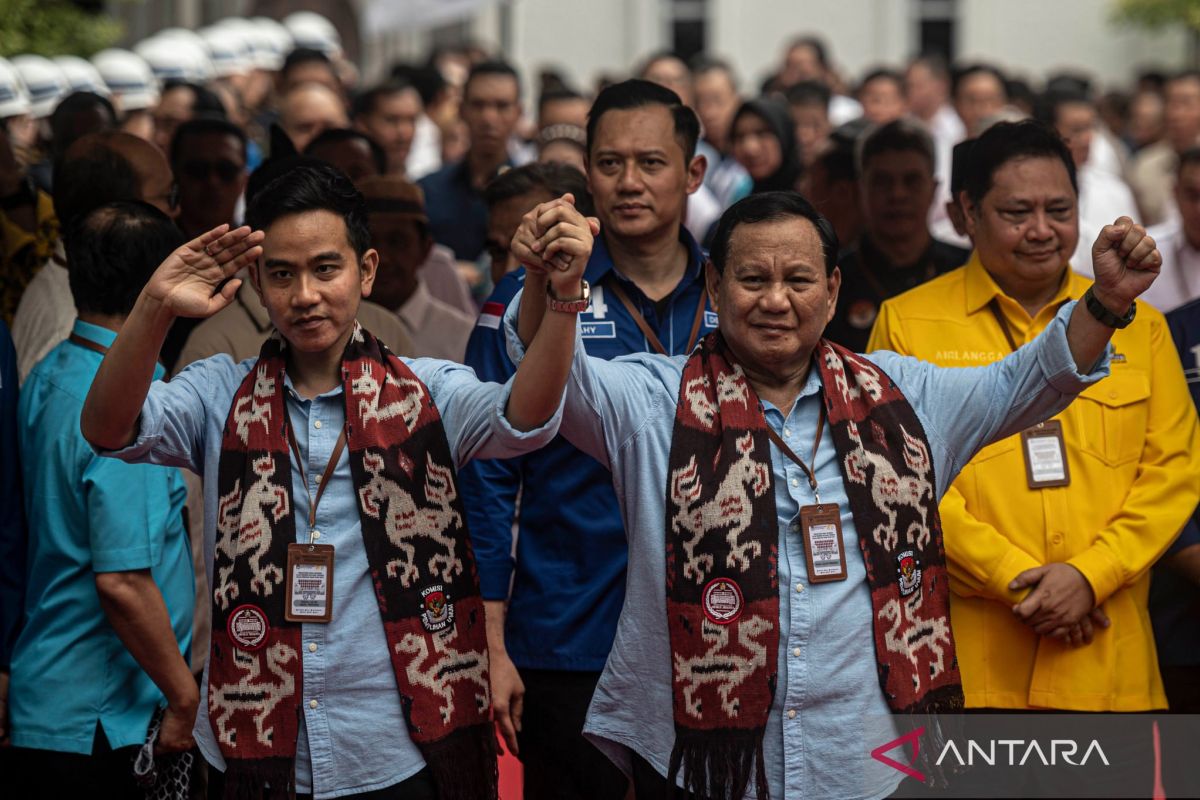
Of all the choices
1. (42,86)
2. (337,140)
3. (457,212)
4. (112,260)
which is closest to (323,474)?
(112,260)

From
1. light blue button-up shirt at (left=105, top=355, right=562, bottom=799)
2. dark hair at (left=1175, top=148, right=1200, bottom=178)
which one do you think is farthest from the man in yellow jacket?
dark hair at (left=1175, top=148, right=1200, bottom=178)

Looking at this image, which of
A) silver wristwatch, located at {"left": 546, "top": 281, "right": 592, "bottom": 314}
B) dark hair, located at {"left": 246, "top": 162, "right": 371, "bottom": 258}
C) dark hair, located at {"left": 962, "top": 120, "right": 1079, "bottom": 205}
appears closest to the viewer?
silver wristwatch, located at {"left": 546, "top": 281, "right": 592, "bottom": 314}

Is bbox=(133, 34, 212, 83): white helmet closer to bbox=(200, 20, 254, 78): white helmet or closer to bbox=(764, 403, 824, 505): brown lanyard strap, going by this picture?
bbox=(200, 20, 254, 78): white helmet

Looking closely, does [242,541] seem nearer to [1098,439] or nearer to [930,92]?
[1098,439]

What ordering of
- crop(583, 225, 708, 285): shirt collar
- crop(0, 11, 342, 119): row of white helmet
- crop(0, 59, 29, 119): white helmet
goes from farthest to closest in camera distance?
1. crop(0, 11, 342, 119): row of white helmet
2. crop(0, 59, 29, 119): white helmet
3. crop(583, 225, 708, 285): shirt collar

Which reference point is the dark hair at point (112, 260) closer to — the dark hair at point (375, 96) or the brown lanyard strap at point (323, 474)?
the brown lanyard strap at point (323, 474)

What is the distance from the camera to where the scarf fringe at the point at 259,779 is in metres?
3.43

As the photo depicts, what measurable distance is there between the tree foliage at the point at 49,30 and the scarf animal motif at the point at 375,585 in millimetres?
8234

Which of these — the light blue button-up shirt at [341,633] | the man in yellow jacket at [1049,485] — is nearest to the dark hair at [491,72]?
the man in yellow jacket at [1049,485]

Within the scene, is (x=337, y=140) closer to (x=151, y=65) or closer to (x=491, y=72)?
(x=491, y=72)

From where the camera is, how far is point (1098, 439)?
4.33 metres

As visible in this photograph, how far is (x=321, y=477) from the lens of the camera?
140 inches

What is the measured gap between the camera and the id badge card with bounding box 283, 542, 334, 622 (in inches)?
136

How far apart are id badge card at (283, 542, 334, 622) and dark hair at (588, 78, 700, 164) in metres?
1.60
